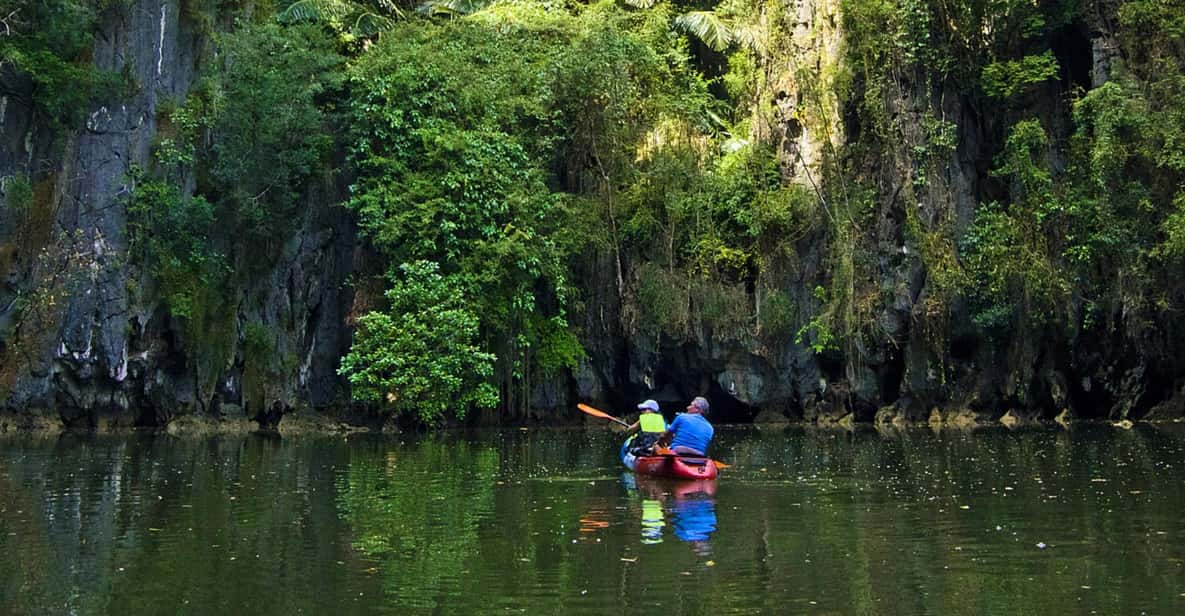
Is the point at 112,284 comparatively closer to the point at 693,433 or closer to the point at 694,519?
the point at 693,433

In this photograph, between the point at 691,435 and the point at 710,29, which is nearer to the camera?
the point at 691,435

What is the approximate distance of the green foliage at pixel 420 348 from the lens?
32031 millimetres

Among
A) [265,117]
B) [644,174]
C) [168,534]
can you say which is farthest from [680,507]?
[644,174]

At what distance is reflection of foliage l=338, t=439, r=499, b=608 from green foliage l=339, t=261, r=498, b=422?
5.54 metres

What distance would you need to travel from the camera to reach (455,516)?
16422mm

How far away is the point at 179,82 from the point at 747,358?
1581cm

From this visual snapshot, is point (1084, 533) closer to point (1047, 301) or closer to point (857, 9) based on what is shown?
point (1047, 301)

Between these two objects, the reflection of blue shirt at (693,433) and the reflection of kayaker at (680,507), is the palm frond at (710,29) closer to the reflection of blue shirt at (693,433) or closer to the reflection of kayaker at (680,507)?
the reflection of blue shirt at (693,433)

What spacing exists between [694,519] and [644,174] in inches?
819

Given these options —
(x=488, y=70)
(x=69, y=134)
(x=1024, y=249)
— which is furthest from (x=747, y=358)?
(x=69, y=134)

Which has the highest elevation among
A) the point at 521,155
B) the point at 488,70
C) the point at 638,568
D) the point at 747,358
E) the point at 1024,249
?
the point at 488,70

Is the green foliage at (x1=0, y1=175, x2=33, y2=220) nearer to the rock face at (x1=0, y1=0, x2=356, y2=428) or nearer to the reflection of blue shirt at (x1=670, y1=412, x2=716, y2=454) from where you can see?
the rock face at (x1=0, y1=0, x2=356, y2=428)

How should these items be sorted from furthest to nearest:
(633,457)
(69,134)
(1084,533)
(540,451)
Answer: (69,134), (540,451), (633,457), (1084,533)

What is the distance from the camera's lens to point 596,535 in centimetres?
1476
